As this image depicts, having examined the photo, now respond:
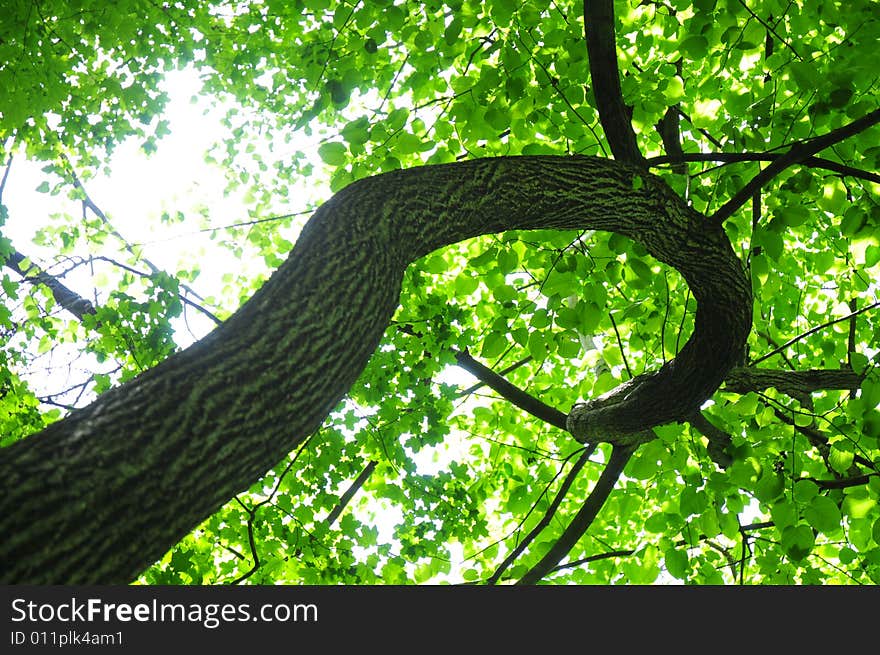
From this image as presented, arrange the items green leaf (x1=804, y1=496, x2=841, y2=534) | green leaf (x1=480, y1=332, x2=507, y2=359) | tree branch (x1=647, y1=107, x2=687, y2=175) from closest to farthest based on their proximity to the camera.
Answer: green leaf (x1=804, y1=496, x2=841, y2=534) < green leaf (x1=480, y1=332, x2=507, y2=359) < tree branch (x1=647, y1=107, x2=687, y2=175)

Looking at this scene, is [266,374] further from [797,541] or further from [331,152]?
[797,541]

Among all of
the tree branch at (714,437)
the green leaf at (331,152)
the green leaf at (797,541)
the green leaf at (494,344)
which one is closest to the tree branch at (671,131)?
the tree branch at (714,437)

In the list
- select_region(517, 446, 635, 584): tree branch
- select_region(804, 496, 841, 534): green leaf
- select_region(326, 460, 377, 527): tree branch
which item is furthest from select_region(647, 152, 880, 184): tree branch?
select_region(326, 460, 377, 527): tree branch

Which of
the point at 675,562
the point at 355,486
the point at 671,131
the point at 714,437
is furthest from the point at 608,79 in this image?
the point at 355,486

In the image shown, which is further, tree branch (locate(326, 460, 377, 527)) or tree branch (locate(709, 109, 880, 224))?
tree branch (locate(326, 460, 377, 527))

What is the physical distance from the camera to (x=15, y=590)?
1.22m

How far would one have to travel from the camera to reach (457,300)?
17.5 ft

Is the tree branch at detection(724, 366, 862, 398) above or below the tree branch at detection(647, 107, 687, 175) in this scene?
below

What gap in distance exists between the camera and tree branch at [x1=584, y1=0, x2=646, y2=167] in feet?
8.73

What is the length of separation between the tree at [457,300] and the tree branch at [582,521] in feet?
0.05

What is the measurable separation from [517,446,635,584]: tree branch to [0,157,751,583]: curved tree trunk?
179cm

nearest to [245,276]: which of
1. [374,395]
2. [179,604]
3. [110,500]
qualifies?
[374,395]

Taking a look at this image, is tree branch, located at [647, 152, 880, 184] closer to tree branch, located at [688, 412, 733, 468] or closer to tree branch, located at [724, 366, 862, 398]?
tree branch, located at [724, 366, 862, 398]

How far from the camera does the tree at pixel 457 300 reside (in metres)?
1.48
